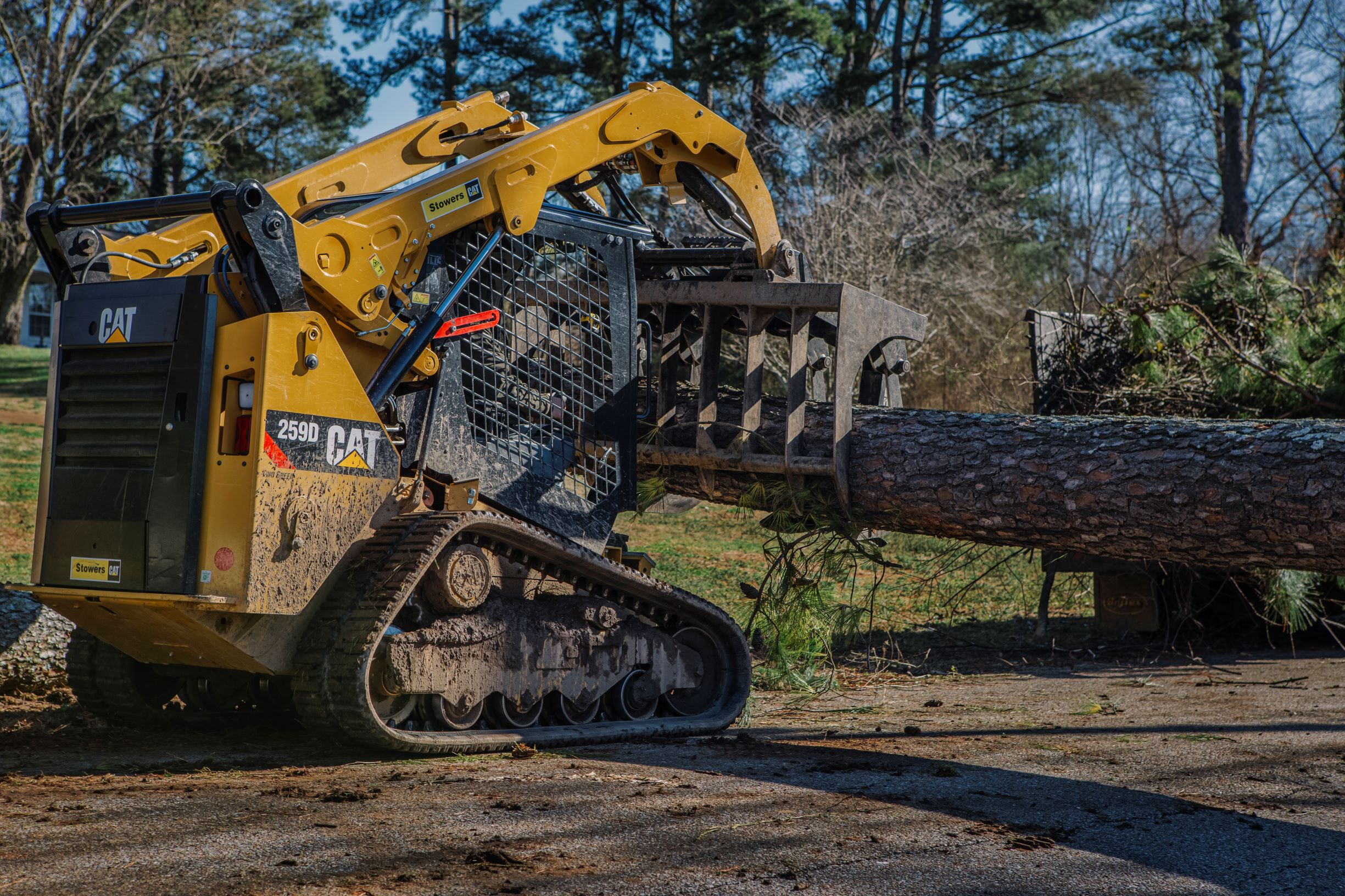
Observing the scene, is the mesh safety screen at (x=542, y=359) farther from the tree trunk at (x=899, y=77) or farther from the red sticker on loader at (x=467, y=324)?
the tree trunk at (x=899, y=77)

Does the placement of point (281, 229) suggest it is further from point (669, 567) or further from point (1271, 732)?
point (669, 567)

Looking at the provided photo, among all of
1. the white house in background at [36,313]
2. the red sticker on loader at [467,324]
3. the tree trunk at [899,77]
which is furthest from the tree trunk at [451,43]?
the white house in background at [36,313]

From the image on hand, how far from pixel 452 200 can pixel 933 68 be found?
21.1m

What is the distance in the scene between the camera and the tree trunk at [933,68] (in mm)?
24016

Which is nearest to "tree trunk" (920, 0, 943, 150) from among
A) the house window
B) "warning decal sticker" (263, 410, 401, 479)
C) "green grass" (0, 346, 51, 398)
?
"green grass" (0, 346, 51, 398)

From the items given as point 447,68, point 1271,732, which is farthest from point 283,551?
point 447,68

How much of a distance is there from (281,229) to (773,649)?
4.10 metres

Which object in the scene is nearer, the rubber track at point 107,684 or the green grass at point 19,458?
the rubber track at point 107,684

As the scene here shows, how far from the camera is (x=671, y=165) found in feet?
21.2

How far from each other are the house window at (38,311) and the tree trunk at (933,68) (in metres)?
34.8

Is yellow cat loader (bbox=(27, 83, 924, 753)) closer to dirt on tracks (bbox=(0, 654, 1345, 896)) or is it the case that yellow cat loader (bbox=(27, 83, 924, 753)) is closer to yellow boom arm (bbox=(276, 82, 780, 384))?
yellow boom arm (bbox=(276, 82, 780, 384))

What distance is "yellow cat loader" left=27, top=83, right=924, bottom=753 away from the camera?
4555mm

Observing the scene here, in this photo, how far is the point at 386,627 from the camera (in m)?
4.76

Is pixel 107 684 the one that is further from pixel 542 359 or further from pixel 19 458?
pixel 19 458
